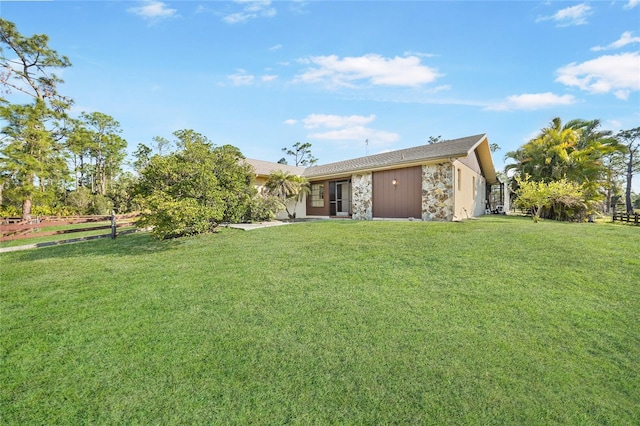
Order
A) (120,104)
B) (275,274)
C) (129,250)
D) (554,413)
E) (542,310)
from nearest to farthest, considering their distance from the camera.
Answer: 1. (554,413)
2. (542,310)
3. (275,274)
4. (129,250)
5. (120,104)

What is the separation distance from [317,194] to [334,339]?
14.4 meters

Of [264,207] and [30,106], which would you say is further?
[30,106]

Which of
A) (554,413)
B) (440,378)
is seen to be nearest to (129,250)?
(440,378)

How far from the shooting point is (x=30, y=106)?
54.8 ft

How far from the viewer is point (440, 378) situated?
2.70 m

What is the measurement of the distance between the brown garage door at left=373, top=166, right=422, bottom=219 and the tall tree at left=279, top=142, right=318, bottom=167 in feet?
115

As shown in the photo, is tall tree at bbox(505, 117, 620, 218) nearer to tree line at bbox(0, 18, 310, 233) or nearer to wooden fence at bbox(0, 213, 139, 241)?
tree line at bbox(0, 18, 310, 233)

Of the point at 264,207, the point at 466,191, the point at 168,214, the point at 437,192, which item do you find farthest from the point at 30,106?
the point at 466,191

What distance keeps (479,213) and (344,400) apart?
17998 mm

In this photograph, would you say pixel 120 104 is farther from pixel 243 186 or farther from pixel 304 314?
pixel 304 314

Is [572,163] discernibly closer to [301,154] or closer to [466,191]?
[466,191]

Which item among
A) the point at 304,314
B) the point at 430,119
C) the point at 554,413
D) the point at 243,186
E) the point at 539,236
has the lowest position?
the point at 554,413

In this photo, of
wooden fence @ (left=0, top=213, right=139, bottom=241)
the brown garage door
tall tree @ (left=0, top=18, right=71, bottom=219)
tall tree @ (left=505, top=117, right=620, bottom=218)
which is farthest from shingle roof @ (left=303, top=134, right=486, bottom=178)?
tall tree @ (left=0, top=18, right=71, bottom=219)

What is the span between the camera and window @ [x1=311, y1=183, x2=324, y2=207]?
17.2 m
